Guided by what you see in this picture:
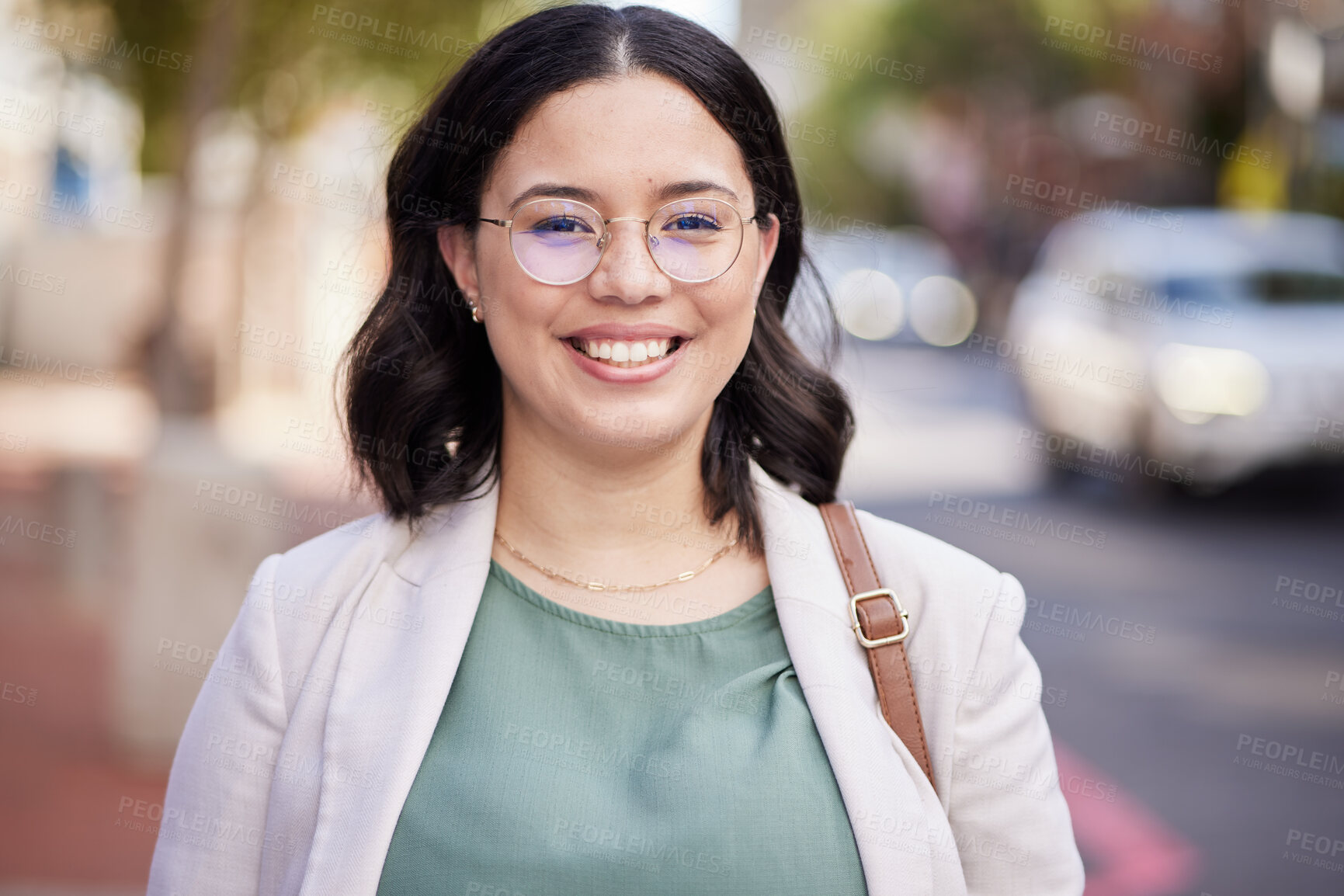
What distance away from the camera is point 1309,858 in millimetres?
5113

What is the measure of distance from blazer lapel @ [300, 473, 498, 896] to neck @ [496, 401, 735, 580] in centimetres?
8

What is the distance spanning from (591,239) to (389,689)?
0.75 metres

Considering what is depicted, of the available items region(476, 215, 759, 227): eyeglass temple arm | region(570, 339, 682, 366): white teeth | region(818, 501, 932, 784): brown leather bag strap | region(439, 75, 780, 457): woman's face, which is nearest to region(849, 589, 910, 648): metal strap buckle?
region(818, 501, 932, 784): brown leather bag strap

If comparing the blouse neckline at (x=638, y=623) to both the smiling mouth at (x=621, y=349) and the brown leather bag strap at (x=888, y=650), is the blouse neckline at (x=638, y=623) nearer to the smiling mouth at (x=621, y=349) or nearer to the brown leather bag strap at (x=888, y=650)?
the brown leather bag strap at (x=888, y=650)

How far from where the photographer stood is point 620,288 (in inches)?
81.3

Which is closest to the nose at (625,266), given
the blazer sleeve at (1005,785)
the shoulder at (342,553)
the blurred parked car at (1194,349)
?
the shoulder at (342,553)

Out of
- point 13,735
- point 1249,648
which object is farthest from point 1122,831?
point 13,735

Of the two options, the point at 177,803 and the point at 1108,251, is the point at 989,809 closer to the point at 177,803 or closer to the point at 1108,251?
the point at 177,803

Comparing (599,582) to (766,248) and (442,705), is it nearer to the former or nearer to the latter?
(442,705)

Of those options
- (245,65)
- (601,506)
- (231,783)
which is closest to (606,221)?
(601,506)

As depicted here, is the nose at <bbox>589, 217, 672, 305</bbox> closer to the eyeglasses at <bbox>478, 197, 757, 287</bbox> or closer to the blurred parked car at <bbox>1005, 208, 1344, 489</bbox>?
the eyeglasses at <bbox>478, 197, 757, 287</bbox>

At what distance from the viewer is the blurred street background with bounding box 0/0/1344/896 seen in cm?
554

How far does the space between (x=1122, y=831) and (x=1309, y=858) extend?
67 centimetres

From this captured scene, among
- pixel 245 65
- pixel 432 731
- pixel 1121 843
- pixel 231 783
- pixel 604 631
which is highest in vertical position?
pixel 245 65
